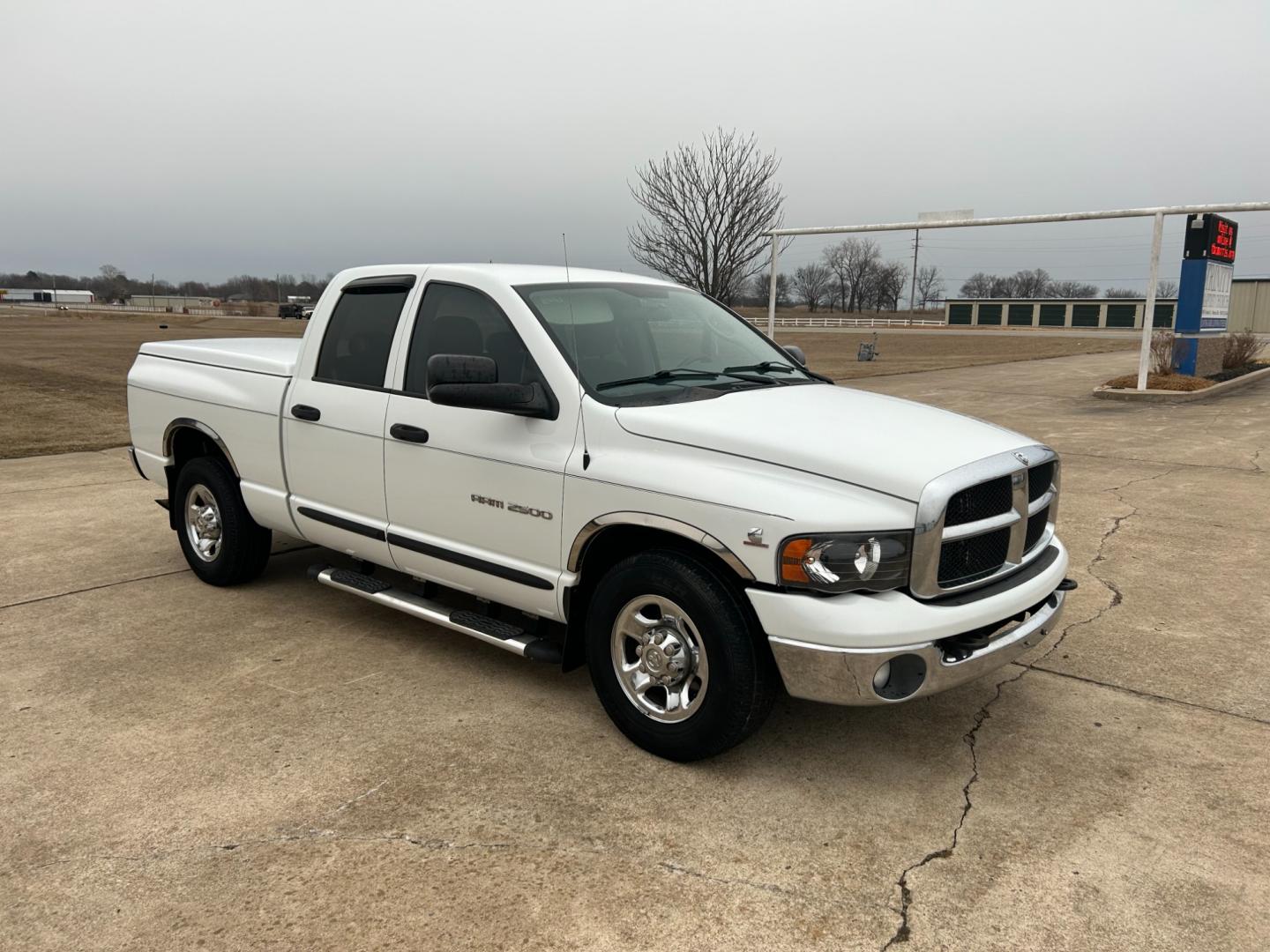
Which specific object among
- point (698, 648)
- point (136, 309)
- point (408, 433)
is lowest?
point (136, 309)

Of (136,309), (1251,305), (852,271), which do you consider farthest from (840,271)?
(136,309)

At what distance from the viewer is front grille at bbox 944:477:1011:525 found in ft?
10.7

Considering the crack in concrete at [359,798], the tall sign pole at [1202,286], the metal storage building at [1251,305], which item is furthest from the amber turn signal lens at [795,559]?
the metal storage building at [1251,305]

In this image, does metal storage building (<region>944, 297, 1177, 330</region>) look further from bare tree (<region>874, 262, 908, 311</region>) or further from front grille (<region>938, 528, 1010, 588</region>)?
front grille (<region>938, 528, 1010, 588</region>)

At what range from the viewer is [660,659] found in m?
3.50


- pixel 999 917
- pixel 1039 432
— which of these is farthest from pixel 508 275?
pixel 1039 432

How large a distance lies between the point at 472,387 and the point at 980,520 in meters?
1.96

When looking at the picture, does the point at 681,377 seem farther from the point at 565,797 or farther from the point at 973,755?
the point at 973,755

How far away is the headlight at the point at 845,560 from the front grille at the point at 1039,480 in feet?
2.78

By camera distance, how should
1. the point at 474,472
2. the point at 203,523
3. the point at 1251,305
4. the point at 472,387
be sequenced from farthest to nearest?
the point at 1251,305, the point at 203,523, the point at 474,472, the point at 472,387

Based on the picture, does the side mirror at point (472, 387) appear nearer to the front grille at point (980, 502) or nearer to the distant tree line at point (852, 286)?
the front grille at point (980, 502)

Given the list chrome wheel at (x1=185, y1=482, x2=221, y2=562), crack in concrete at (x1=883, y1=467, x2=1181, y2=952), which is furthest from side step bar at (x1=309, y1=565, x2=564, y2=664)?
crack in concrete at (x1=883, y1=467, x2=1181, y2=952)

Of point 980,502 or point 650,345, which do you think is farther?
point 650,345

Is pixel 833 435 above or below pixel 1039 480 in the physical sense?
above
